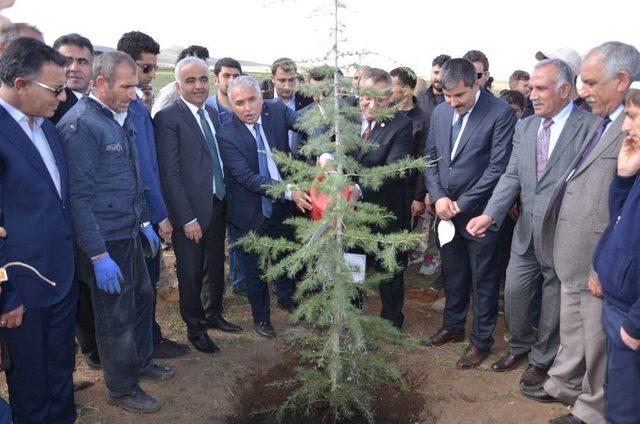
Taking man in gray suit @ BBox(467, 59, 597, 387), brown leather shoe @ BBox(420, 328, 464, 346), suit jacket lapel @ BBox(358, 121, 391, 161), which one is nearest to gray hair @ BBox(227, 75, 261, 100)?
suit jacket lapel @ BBox(358, 121, 391, 161)

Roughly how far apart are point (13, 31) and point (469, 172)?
4136 mm

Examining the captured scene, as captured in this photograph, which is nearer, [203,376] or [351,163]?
[351,163]

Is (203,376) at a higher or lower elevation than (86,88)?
lower

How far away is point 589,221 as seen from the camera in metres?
3.85

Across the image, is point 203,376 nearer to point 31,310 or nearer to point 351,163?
point 31,310

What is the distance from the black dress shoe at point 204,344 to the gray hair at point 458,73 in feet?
10.5

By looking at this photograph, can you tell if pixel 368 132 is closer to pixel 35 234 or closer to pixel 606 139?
pixel 606 139

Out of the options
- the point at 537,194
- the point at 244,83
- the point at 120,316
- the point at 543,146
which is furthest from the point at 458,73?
the point at 120,316

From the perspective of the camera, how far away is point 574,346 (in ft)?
13.5

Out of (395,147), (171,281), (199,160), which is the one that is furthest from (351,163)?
(171,281)

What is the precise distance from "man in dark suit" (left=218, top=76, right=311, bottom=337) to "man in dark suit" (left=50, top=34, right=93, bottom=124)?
1.32 metres

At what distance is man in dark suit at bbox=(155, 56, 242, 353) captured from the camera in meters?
4.74

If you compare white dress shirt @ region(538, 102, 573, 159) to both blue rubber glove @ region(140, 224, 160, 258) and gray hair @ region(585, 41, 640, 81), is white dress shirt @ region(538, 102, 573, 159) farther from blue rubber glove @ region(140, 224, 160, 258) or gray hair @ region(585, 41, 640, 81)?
blue rubber glove @ region(140, 224, 160, 258)

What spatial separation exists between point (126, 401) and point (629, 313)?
11.6 ft
